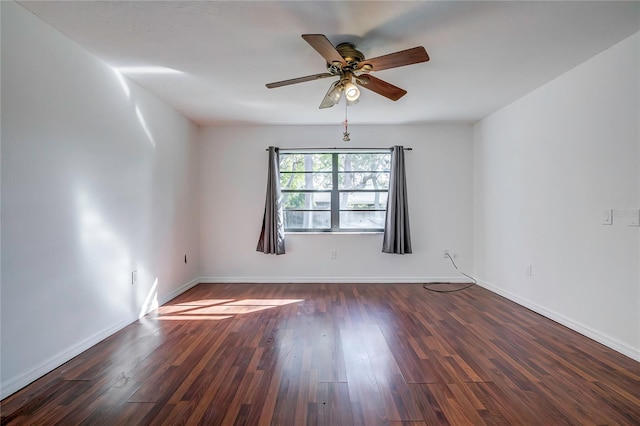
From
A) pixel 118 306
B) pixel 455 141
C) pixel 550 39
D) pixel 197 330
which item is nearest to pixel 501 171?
pixel 455 141

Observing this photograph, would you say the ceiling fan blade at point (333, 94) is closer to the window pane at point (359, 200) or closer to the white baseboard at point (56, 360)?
the window pane at point (359, 200)

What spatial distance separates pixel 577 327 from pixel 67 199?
13.8ft

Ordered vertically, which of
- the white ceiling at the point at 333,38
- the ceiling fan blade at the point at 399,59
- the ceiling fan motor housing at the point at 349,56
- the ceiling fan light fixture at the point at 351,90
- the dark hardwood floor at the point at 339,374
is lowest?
the dark hardwood floor at the point at 339,374

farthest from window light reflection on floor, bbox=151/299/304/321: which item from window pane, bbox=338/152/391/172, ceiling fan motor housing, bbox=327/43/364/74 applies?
ceiling fan motor housing, bbox=327/43/364/74

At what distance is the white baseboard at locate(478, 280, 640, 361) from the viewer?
202 centimetres

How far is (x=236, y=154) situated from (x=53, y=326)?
2.79 meters

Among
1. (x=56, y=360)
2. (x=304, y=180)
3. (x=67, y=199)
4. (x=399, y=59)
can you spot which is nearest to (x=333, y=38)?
(x=399, y=59)

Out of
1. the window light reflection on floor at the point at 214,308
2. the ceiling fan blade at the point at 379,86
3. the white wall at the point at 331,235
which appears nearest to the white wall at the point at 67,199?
the window light reflection on floor at the point at 214,308

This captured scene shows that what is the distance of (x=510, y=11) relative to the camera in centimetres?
171

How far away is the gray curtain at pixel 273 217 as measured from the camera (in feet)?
12.7

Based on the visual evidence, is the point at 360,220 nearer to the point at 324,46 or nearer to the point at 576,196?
the point at 576,196

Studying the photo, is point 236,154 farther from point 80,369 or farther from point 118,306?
point 80,369

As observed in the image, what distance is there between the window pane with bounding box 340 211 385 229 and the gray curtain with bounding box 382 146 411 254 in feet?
0.83

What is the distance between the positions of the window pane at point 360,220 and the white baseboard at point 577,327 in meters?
1.75
